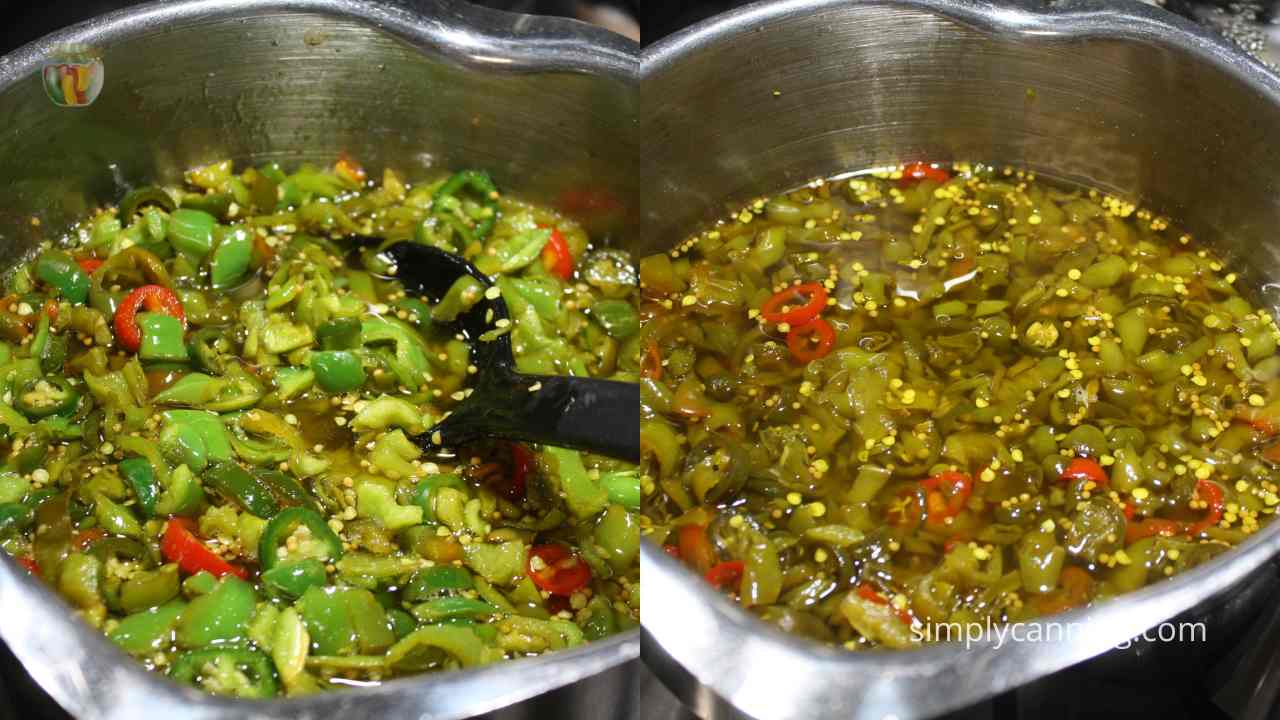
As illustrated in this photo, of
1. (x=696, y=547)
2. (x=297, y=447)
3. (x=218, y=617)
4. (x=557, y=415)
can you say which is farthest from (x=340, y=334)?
(x=696, y=547)

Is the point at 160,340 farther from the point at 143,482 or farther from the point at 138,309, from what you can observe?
the point at 143,482

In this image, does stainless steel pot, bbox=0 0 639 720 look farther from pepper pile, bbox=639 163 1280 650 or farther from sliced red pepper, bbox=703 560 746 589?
sliced red pepper, bbox=703 560 746 589

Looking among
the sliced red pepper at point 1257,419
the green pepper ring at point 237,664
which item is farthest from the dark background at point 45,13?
the green pepper ring at point 237,664

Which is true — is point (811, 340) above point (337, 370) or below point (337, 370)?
above

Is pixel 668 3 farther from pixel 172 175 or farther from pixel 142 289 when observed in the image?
pixel 142 289

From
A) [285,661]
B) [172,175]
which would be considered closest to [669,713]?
[285,661]

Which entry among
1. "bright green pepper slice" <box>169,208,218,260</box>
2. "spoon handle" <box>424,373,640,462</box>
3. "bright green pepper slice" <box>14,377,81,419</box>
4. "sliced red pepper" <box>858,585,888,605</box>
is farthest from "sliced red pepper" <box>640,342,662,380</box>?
"bright green pepper slice" <box>14,377,81,419</box>
